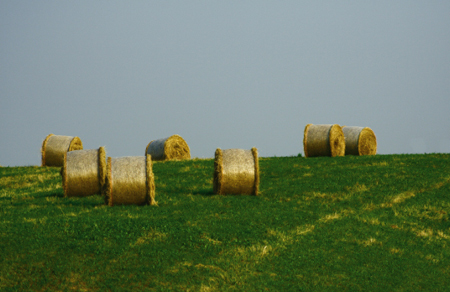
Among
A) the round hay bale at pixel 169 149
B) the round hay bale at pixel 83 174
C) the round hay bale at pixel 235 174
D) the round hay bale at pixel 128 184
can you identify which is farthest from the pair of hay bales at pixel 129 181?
the round hay bale at pixel 169 149

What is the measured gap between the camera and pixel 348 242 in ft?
44.3

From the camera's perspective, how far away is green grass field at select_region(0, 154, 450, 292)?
1067 centimetres

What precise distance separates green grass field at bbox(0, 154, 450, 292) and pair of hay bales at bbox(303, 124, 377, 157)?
37.6 ft

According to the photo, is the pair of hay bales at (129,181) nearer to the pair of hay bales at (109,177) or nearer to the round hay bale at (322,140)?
the pair of hay bales at (109,177)

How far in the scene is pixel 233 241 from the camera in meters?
12.6

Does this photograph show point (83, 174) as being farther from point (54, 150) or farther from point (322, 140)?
point (322, 140)

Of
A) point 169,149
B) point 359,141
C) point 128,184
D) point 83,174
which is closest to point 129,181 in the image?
point 128,184

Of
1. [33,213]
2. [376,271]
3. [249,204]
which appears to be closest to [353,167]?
[249,204]

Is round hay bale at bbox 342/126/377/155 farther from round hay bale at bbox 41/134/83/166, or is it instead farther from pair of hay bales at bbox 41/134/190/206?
pair of hay bales at bbox 41/134/190/206

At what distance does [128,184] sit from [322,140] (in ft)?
60.7

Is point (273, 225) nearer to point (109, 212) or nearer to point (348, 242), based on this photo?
point (348, 242)

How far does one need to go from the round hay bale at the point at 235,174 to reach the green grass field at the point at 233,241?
526 millimetres

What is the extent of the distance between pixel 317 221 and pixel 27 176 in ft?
60.5

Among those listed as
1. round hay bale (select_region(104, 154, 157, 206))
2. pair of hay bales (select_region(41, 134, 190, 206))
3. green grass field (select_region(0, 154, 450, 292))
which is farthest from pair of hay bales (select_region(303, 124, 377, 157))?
round hay bale (select_region(104, 154, 157, 206))
